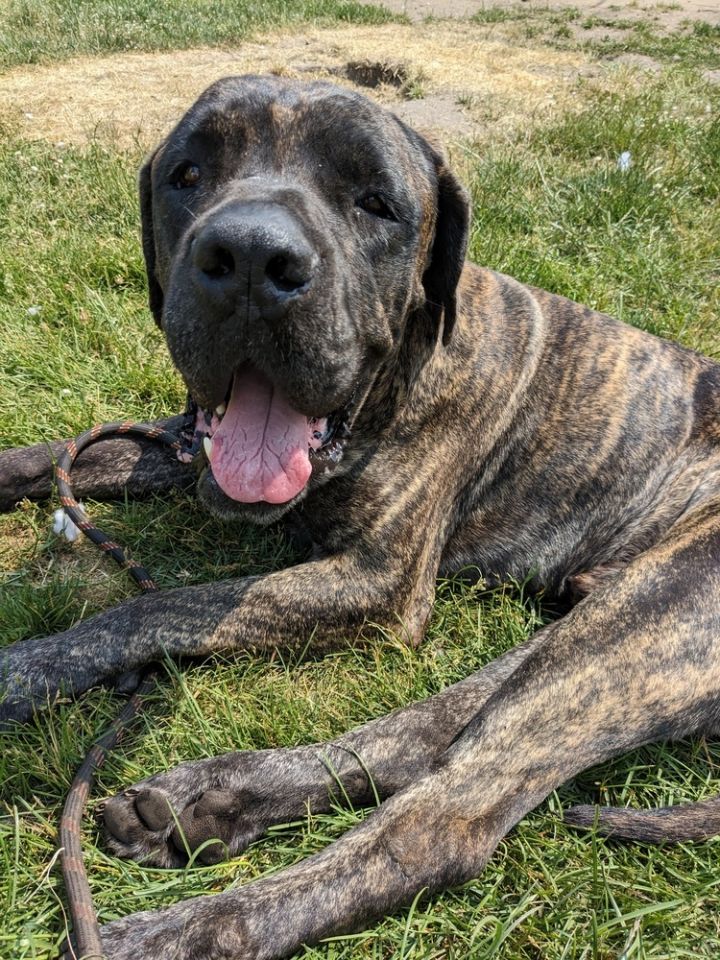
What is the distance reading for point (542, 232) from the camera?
5020 mm

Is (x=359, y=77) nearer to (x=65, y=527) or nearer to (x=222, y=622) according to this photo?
(x=65, y=527)

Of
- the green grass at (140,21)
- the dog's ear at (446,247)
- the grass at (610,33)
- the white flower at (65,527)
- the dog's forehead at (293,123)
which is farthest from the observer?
the grass at (610,33)

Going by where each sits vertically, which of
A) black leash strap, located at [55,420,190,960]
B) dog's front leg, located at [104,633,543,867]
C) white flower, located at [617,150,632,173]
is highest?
white flower, located at [617,150,632,173]

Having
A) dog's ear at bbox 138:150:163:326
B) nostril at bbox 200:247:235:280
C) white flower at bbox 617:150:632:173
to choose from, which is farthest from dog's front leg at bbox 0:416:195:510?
white flower at bbox 617:150:632:173

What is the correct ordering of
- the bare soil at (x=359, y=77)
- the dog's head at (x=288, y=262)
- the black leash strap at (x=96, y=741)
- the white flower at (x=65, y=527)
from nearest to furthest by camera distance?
the black leash strap at (x=96, y=741) → the dog's head at (x=288, y=262) → the white flower at (x=65, y=527) → the bare soil at (x=359, y=77)

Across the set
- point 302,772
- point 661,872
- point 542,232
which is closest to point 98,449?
point 302,772

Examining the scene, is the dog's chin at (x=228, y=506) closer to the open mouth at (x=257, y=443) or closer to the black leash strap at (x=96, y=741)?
the open mouth at (x=257, y=443)

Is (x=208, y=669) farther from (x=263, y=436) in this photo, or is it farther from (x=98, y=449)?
(x=98, y=449)

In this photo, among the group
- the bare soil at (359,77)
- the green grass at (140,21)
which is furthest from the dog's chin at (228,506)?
the green grass at (140,21)

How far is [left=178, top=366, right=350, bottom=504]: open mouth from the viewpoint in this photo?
2287 millimetres

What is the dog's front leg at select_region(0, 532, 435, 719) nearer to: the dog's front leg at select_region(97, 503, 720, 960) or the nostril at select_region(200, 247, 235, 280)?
the dog's front leg at select_region(97, 503, 720, 960)

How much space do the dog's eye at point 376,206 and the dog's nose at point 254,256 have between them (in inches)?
16.7

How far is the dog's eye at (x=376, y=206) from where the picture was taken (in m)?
2.44

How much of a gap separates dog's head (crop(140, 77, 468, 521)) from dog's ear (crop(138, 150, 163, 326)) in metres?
0.03
